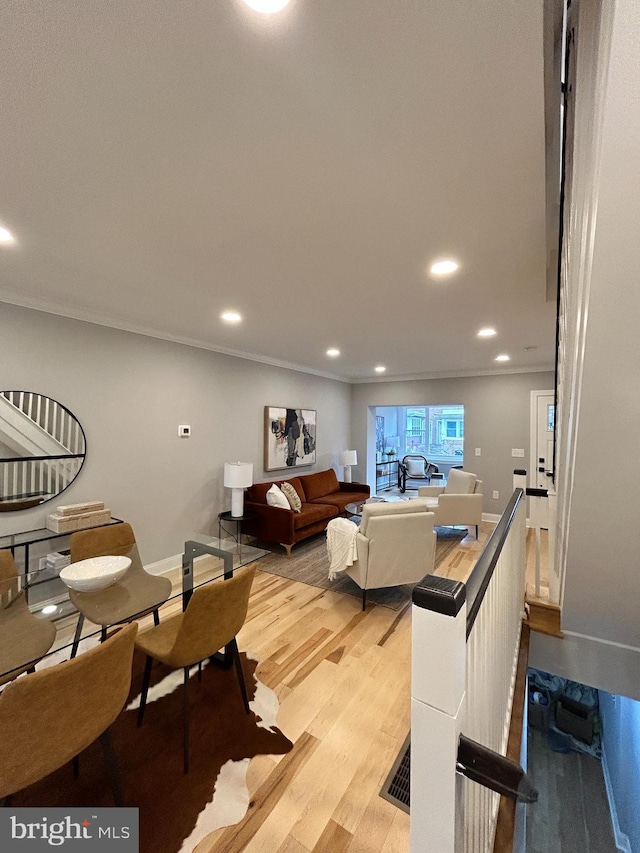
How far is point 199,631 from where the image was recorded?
1676 mm

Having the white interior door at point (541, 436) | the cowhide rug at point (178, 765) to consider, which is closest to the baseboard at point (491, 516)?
the white interior door at point (541, 436)

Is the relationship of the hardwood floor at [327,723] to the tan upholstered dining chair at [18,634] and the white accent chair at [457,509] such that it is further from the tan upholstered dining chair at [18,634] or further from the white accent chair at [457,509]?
the white accent chair at [457,509]

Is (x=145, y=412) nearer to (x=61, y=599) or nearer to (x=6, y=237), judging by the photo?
(x=6, y=237)

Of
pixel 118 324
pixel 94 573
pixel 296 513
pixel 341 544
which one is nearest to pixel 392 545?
pixel 341 544

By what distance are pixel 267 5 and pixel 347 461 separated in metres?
6.09

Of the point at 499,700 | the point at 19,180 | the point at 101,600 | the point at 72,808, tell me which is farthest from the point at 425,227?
the point at 72,808

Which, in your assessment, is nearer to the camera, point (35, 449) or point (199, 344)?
point (35, 449)

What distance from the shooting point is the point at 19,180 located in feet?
4.85

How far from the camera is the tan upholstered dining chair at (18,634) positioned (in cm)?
142

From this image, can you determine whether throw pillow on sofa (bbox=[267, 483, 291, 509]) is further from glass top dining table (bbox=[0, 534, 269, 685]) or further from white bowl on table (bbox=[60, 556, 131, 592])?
white bowl on table (bbox=[60, 556, 131, 592])

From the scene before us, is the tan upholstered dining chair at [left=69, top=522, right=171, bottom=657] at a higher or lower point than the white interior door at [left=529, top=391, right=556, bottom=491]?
lower

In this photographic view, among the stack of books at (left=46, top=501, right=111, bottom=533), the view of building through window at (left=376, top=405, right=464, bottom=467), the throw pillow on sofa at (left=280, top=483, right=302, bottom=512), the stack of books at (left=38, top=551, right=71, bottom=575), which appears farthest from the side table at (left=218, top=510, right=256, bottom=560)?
the view of building through window at (left=376, top=405, right=464, bottom=467)

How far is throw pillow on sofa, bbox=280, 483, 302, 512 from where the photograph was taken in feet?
15.6

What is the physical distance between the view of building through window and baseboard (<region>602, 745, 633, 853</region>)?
6.72m
